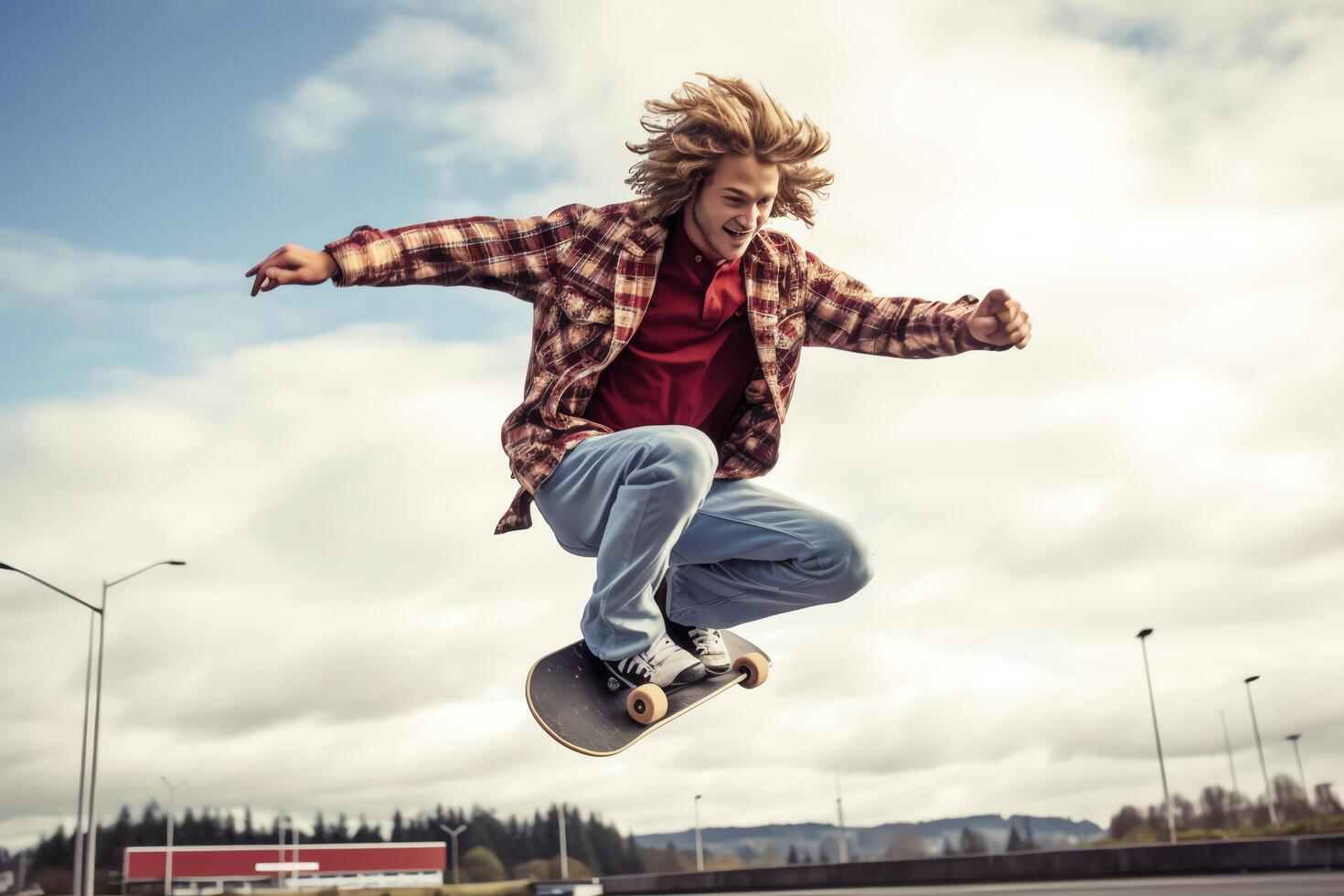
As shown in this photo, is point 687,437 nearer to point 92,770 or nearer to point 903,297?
point 903,297

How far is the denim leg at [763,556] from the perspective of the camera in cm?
418

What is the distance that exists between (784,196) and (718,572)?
4.63ft

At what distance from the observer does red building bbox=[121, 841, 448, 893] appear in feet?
201

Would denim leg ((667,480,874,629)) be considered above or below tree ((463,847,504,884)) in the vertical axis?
above

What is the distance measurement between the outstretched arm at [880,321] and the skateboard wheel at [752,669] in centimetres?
122

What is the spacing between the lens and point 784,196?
13.4 feet

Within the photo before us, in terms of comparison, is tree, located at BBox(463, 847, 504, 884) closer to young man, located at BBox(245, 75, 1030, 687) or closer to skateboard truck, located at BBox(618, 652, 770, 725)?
skateboard truck, located at BBox(618, 652, 770, 725)

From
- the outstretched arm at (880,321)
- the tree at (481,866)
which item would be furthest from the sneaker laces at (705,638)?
the tree at (481,866)

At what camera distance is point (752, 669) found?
4371 mm

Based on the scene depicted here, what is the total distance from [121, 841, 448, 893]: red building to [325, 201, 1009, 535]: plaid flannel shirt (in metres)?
64.0

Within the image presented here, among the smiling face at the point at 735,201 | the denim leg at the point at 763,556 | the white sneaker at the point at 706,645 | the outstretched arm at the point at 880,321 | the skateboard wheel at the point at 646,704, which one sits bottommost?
the skateboard wheel at the point at 646,704

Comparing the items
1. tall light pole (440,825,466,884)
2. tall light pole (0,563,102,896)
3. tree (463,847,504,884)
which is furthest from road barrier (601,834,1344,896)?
tree (463,847,504,884)

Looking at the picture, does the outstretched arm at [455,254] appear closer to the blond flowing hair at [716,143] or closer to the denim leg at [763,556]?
the blond flowing hair at [716,143]

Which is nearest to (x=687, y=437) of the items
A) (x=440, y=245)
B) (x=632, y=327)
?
(x=632, y=327)
